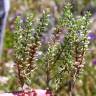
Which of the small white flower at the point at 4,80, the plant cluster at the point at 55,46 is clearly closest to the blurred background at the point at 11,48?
the small white flower at the point at 4,80

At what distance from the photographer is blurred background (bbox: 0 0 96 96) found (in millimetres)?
4543

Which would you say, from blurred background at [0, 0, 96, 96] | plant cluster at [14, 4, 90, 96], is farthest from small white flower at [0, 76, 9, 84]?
plant cluster at [14, 4, 90, 96]

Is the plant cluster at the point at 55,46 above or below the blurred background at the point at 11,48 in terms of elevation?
below

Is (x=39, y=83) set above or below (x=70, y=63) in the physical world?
above

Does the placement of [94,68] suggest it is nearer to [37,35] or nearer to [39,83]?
[39,83]

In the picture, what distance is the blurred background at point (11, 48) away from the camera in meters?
4.54

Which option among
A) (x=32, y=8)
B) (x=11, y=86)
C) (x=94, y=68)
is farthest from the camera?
(x=32, y=8)

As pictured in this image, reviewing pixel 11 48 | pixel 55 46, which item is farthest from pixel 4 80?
pixel 55 46

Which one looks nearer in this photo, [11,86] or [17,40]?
[17,40]

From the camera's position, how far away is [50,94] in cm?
184

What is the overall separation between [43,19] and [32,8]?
4.44 meters

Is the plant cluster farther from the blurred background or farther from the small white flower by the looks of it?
the small white flower

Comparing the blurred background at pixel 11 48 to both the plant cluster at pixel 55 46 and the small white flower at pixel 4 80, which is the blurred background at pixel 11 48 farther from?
the plant cluster at pixel 55 46

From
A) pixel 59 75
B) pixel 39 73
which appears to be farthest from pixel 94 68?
pixel 59 75
